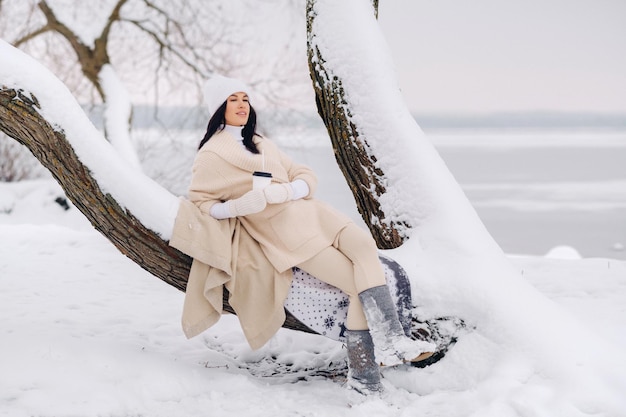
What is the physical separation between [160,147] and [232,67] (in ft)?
8.57

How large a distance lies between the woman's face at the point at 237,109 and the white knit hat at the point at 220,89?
0.10ft

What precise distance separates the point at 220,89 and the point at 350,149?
0.88 m

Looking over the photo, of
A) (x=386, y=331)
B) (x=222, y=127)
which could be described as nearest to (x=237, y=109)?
(x=222, y=127)

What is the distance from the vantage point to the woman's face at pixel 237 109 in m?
3.76

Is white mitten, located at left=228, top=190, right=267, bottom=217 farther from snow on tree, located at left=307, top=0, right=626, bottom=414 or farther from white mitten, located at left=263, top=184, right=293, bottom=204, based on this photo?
snow on tree, located at left=307, top=0, right=626, bottom=414

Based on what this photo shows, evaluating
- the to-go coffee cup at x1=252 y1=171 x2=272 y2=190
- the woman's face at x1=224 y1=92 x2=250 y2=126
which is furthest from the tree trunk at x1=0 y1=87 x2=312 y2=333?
the woman's face at x1=224 y1=92 x2=250 y2=126

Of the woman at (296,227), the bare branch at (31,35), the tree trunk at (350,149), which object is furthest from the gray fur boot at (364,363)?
the bare branch at (31,35)

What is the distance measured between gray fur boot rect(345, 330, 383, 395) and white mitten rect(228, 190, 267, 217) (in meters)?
0.80

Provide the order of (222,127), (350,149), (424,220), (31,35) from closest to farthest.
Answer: (222,127) → (424,220) → (350,149) → (31,35)

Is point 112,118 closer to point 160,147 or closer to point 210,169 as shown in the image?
point 160,147

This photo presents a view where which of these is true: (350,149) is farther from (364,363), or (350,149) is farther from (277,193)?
(364,363)

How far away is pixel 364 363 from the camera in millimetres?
3596

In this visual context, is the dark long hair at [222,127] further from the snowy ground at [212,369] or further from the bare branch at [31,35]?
the bare branch at [31,35]

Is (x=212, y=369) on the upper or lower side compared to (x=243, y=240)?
lower
